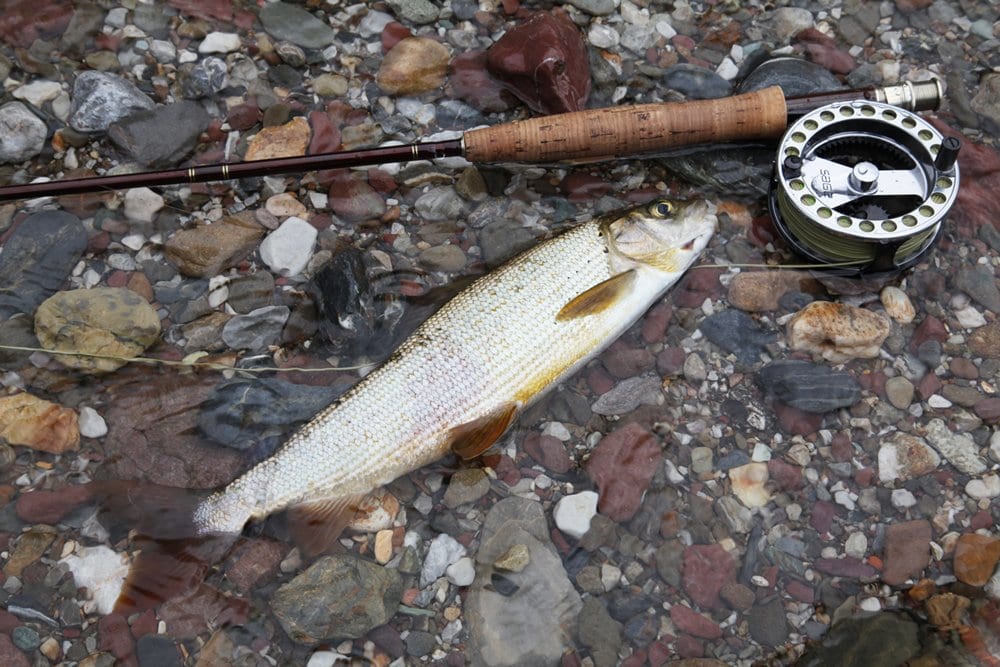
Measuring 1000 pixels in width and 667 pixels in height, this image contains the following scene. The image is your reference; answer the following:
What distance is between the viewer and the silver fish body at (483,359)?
10.2 ft

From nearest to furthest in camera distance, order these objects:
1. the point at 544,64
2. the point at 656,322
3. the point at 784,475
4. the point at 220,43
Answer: the point at 784,475 < the point at 656,322 < the point at 544,64 < the point at 220,43

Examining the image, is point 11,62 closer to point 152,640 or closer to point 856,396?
point 152,640

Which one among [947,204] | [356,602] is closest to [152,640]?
[356,602]

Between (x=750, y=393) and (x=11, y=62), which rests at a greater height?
(x=11, y=62)

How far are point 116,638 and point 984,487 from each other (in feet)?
10.9

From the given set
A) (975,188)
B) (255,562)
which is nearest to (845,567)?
(975,188)

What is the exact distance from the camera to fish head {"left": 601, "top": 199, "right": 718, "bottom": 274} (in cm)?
346

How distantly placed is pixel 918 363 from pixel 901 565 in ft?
2.78

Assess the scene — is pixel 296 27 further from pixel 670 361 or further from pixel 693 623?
pixel 693 623

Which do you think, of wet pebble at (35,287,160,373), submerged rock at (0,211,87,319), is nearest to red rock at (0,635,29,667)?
wet pebble at (35,287,160,373)

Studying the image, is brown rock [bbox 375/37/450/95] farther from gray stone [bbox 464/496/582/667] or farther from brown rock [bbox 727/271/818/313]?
gray stone [bbox 464/496/582/667]

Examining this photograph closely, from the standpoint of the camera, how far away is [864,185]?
3406 mm

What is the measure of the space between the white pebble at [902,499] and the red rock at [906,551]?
0.24 feet

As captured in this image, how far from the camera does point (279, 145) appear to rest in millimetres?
3992
